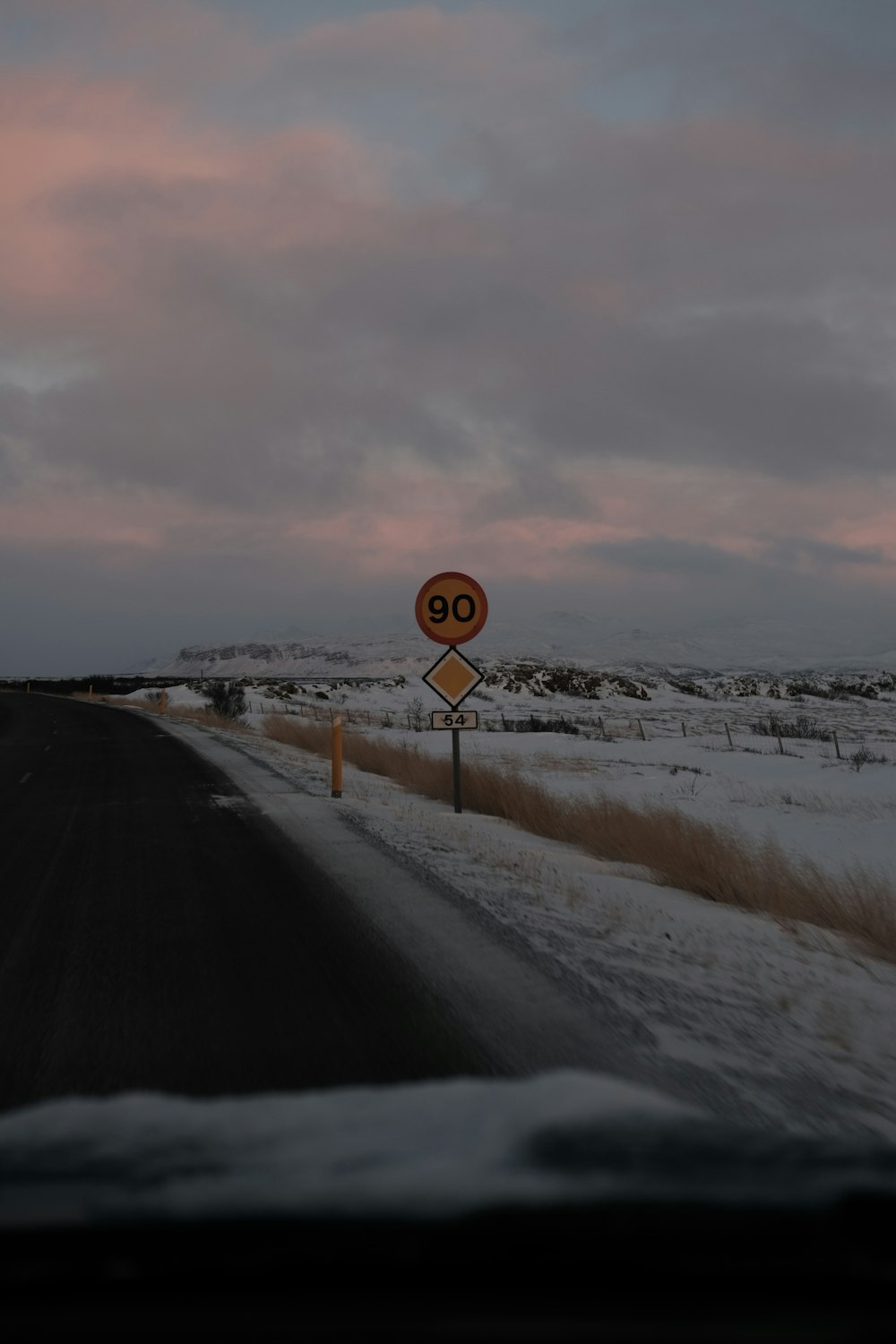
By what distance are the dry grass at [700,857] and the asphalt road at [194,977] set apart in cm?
295

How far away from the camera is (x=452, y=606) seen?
9758 millimetres

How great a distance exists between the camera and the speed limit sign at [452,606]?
31.8 feet

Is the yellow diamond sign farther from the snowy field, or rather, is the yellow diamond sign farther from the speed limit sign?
the snowy field

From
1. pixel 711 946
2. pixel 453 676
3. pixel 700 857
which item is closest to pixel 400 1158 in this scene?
pixel 711 946

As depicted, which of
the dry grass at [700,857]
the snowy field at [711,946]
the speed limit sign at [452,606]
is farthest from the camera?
the speed limit sign at [452,606]

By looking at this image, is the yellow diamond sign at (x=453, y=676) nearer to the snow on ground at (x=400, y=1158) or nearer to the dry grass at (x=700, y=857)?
the dry grass at (x=700, y=857)

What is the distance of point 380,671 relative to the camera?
147 metres

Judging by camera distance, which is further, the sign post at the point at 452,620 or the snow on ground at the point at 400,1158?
the sign post at the point at 452,620

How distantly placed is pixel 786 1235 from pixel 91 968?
3.89 metres

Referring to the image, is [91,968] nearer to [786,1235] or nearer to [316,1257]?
[316,1257]

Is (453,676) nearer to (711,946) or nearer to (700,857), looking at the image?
(700,857)

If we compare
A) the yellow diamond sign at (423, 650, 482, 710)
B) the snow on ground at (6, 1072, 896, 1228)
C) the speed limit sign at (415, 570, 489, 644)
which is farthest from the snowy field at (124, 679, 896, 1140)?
the speed limit sign at (415, 570, 489, 644)

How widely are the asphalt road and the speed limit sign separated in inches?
123

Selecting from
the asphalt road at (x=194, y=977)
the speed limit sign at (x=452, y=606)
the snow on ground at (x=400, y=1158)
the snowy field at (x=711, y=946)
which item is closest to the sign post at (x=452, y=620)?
the speed limit sign at (x=452, y=606)
